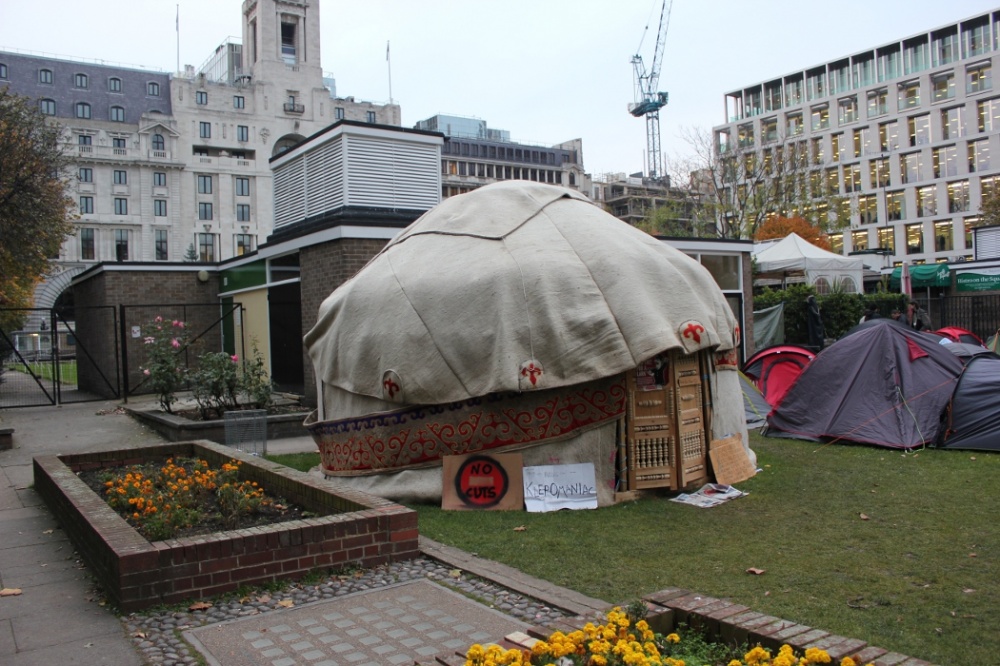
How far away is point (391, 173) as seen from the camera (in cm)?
1372

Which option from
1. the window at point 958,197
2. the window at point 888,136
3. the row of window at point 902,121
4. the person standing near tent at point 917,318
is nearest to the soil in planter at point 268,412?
the person standing near tent at point 917,318

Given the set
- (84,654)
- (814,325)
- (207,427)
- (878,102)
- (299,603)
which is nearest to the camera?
(84,654)

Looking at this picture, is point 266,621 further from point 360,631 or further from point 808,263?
point 808,263

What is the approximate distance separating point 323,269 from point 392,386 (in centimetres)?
581

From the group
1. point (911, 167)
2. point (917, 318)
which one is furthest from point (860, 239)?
point (917, 318)

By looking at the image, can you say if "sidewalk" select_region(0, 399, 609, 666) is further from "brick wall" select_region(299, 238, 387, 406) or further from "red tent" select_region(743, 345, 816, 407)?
"red tent" select_region(743, 345, 816, 407)

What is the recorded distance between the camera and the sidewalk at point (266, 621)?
14.0 feet

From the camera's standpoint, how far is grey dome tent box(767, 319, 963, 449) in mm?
10938

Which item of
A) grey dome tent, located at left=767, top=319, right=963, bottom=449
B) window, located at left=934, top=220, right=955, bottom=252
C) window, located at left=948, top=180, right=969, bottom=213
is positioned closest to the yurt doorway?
grey dome tent, located at left=767, top=319, right=963, bottom=449

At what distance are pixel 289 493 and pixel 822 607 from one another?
466 centimetres

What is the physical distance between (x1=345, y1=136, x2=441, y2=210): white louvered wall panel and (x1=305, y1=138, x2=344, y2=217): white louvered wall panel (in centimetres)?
23

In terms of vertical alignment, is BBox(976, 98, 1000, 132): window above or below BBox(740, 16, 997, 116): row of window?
below

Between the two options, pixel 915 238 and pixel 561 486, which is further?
pixel 915 238

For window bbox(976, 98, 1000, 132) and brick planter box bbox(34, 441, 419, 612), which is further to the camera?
window bbox(976, 98, 1000, 132)
